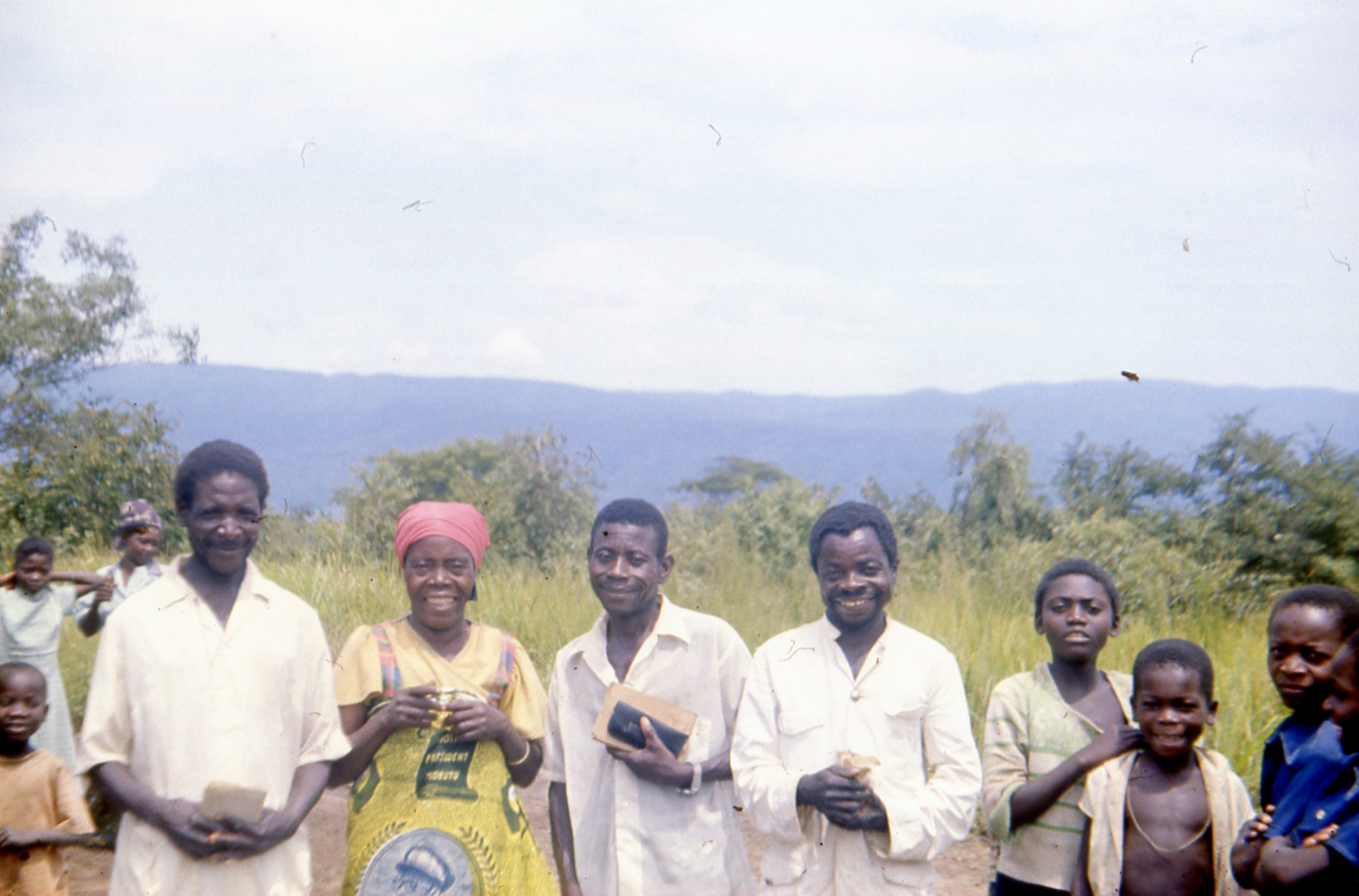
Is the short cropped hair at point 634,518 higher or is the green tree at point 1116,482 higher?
the green tree at point 1116,482

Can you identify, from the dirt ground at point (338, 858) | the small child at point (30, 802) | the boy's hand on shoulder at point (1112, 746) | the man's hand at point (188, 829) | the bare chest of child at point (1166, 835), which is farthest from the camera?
the dirt ground at point (338, 858)

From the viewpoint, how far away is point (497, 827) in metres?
3.20

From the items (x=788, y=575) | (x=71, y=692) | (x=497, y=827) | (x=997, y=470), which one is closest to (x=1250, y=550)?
(x=997, y=470)

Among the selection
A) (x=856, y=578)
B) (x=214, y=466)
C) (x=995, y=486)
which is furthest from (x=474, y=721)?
(x=995, y=486)

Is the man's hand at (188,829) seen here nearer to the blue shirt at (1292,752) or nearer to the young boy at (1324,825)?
the young boy at (1324,825)

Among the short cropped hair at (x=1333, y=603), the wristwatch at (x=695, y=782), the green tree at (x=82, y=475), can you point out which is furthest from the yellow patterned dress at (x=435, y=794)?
the green tree at (x=82, y=475)

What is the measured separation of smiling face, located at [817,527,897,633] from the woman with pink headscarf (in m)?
0.95

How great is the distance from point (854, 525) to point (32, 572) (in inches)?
187

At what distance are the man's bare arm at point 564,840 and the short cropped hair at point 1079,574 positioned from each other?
1629 millimetres

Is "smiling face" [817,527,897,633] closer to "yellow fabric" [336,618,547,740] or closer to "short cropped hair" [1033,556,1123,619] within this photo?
"short cropped hair" [1033,556,1123,619]

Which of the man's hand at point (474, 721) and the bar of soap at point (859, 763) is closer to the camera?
the bar of soap at point (859, 763)

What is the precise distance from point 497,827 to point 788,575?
6435mm

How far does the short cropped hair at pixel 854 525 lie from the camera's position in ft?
10.9

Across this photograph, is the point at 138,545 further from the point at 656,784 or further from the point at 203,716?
the point at 656,784
